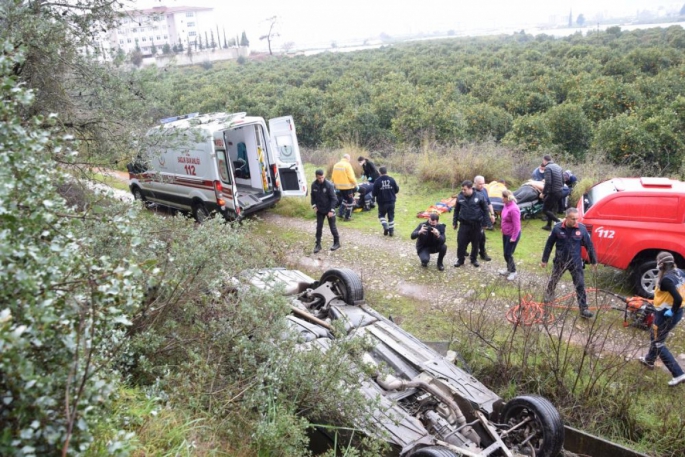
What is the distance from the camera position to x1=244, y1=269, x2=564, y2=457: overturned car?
13.8 ft

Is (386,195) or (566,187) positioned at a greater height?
(386,195)

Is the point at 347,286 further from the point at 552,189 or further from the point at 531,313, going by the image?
the point at 552,189

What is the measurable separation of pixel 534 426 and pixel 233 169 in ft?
29.8

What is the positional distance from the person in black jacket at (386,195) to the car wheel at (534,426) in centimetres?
609

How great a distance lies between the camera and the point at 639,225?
7.32 m

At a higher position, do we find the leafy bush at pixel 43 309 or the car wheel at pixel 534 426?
the leafy bush at pixel 43 309

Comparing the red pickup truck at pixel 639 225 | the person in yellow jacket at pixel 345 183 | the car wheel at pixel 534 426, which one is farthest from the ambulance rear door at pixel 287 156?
the car wheel at pixel 534 426

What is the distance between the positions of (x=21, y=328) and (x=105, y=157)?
5.65 meters

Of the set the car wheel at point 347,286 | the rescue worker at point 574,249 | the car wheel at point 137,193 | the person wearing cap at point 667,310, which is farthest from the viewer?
the car wheel at point 137,193

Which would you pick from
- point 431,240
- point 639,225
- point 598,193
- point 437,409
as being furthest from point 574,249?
point 437,409

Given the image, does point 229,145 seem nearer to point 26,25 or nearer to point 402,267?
point 402,267

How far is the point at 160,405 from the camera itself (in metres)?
3.51

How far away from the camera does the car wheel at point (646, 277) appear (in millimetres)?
7246

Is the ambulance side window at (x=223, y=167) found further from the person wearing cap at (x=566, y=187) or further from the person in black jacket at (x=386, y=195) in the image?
the person wearing cap at (x=566, y=187)
